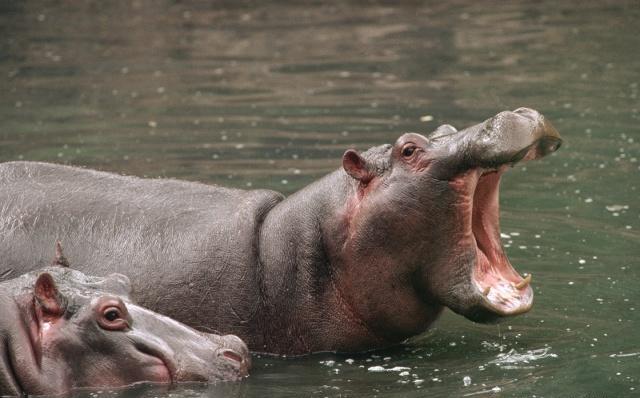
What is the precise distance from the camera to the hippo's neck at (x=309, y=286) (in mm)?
8844

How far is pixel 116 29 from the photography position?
2359 cm

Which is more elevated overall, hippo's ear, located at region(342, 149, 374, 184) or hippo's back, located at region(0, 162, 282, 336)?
hippo's ear, located at region(342, 149, 374, 184)

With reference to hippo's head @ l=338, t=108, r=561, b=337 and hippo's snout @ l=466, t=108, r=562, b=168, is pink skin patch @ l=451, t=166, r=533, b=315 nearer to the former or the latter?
hippo's head @ l=338, t=108, r=561, b=337

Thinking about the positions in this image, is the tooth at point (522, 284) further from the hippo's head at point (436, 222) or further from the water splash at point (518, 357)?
the water splash at point (518, 357)

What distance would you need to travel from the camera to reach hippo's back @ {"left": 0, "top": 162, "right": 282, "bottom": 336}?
29.2 feet

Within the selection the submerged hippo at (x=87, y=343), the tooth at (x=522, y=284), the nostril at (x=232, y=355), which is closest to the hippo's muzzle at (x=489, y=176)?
the tooth at (x=522, y=284)

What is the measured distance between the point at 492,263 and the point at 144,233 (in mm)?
2224

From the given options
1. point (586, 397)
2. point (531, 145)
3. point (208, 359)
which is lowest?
point (586, 397)

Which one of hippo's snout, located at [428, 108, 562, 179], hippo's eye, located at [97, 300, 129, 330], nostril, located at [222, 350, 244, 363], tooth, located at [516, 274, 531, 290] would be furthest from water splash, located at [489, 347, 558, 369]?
hippo's eye, located at [97, 300, 129, 330]

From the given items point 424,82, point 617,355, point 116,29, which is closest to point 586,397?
point 617,355

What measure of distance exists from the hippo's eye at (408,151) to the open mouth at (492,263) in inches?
16.5

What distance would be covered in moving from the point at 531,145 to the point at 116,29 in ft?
53.1

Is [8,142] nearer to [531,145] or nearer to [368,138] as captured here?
[368,138]

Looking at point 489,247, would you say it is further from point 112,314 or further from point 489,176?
point 112,314
